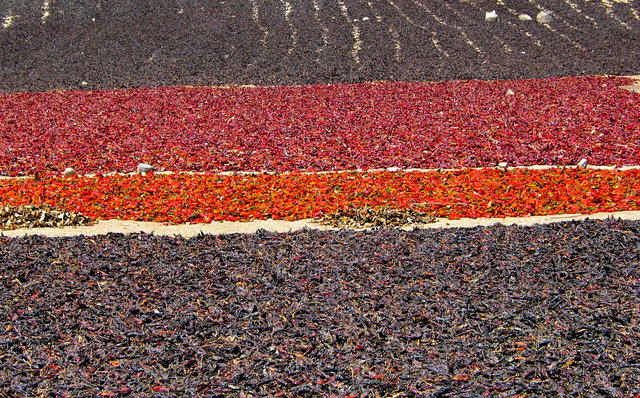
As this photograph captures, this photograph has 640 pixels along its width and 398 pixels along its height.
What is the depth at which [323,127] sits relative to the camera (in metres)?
14.3

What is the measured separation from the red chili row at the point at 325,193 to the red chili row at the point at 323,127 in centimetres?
89

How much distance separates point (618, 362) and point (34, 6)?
1228 inches

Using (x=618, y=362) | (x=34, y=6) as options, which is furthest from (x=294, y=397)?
(x=34, y=6)

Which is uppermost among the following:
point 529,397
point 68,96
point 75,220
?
point 529,397

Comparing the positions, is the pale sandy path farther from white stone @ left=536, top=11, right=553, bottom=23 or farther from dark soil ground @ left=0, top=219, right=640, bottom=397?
white stone @ left=536, top=11, right=553, bottom=23

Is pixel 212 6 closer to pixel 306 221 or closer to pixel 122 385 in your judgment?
pixel 306 221

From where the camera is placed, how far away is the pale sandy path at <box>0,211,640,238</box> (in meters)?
8.42

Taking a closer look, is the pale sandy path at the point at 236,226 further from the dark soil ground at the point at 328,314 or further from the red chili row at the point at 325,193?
the dark soil ground at the point at 328,314

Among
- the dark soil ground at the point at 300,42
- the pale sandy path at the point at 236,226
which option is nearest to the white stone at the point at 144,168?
the pale sandy path at the point at 236,226

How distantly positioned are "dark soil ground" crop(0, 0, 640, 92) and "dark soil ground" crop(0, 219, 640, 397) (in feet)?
46.1

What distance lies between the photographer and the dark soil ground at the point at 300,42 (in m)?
21.8

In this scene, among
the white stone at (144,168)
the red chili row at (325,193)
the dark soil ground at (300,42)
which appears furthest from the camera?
the dark soil ground at (300,42)

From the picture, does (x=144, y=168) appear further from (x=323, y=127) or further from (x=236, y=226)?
(x=323, y=127)

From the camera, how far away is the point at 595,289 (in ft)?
A: 20.2
